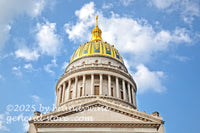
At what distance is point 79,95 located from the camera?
139ft

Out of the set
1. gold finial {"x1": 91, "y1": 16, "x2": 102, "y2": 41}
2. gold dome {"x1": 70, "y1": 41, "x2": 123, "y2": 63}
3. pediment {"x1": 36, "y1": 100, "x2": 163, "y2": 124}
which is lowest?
pediment {"x1": 36, "y1": 100, "x2": 163, "y2": 124}

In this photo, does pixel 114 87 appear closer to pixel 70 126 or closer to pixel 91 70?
pixel 91 70

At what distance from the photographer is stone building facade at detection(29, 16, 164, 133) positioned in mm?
24969

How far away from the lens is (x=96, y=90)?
141ft

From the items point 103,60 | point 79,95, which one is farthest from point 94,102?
point 103,60

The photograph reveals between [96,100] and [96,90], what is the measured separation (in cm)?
1556

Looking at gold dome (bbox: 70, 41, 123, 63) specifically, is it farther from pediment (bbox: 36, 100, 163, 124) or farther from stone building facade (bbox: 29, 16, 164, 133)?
pediment (bbox: 36, 100, 163, 124)

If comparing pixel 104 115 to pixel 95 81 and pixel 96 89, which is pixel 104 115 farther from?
pixel 95 81

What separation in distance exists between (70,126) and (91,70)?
841 inches

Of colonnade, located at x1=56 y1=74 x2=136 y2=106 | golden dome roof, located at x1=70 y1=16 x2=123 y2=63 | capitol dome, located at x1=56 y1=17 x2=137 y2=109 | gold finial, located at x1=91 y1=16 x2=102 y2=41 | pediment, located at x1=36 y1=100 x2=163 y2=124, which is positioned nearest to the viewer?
pediment, located at x1=36 y1=100 x2=163 y2=124

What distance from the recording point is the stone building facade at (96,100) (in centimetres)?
2497

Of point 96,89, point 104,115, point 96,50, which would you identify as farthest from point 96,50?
point 104,115

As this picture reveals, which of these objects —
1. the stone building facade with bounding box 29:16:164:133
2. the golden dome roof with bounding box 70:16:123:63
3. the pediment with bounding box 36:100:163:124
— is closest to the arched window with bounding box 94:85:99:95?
the stone building facade with bounding box 29:16:164:133

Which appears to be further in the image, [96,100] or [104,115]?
[96,100]
